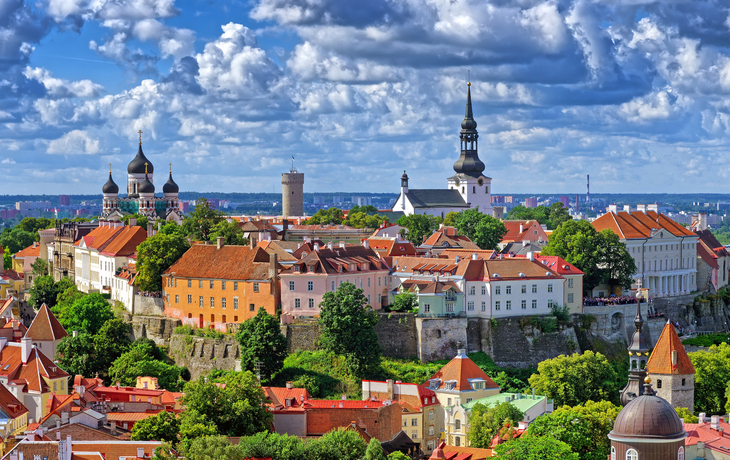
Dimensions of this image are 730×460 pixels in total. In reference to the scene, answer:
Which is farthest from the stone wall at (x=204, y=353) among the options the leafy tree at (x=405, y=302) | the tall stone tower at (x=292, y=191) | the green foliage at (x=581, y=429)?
the tall stone tower at (x=292, y=191)

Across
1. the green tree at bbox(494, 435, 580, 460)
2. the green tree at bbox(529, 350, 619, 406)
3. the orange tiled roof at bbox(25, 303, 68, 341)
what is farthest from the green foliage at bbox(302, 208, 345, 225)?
the green tree at bbox(494, 435, 580, 460)

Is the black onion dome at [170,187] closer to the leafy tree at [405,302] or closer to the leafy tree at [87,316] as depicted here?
the leafy tree at [87,316]

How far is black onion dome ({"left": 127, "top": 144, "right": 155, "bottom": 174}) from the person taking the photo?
162750 millimetres

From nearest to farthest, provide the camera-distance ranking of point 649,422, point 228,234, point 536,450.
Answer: point 649,422
point 536,450
point 228,234

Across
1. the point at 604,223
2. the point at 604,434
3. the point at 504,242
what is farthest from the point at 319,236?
the point at 604,434


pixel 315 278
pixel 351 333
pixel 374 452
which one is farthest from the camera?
pixel 315 278

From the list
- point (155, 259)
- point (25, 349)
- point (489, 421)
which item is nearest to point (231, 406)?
point (489, 421)

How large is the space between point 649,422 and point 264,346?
33090 millimetres

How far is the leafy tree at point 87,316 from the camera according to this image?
299 ft

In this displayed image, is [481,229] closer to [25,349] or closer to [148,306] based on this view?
[148,306]

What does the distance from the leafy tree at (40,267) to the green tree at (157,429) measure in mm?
61960

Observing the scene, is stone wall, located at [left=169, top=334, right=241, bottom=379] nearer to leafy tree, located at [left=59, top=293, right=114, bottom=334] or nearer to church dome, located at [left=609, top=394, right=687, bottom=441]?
leafy tree, located at [left=59, top=293, right=114, bottom=334]

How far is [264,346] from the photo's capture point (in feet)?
259

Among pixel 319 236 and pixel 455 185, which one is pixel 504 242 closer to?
pixel 319 236
